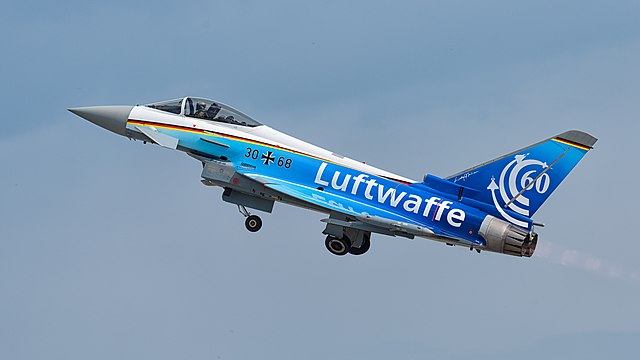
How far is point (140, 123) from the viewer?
1602 inches

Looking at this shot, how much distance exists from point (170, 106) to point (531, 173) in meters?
10.6

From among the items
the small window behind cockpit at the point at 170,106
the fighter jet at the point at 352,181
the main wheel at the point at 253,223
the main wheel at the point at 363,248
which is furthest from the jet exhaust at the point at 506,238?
the small window behind cockpit at the point at 170,106

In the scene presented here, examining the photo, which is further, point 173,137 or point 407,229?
point 173,137

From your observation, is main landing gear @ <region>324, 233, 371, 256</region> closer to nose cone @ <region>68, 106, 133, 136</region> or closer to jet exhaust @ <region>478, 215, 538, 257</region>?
jet exhaust @ <region>478, 215, 538, 257</region>

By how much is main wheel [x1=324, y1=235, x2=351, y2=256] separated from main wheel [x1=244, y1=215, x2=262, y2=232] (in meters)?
1.99

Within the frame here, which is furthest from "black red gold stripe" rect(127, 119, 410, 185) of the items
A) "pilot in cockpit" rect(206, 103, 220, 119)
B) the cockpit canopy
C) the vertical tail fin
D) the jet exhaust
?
the jet exhaust

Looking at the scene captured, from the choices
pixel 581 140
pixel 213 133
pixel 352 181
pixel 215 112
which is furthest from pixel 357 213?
pixel 581 140

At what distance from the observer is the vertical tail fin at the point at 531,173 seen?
122ft

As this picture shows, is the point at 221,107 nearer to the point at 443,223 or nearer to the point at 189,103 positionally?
the point at 189,103


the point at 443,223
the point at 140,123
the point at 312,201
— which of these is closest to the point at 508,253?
the point at 443,223

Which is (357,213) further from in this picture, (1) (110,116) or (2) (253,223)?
(1) (110,116)

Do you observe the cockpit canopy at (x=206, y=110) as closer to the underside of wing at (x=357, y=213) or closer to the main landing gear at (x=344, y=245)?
the underside of wing at (x=357, y=213)

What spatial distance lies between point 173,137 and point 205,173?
1709mm

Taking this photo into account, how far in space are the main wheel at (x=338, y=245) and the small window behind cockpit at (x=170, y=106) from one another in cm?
595
